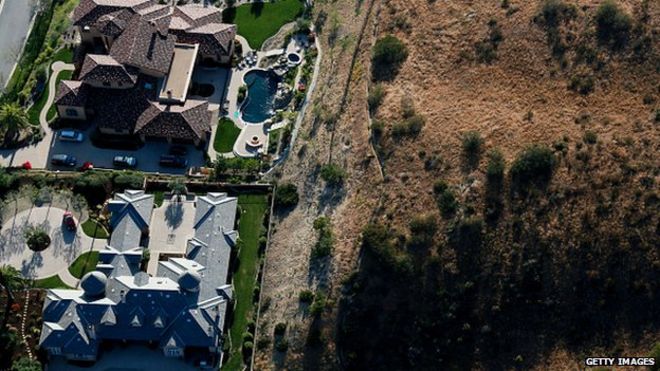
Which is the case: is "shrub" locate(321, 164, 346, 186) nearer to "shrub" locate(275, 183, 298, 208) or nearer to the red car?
"shrub" locate(275, 183, 298, 208)

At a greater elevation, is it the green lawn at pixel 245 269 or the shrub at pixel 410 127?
the shrub at pixel 410 127

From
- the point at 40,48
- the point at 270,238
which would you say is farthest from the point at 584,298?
the point at 40,48

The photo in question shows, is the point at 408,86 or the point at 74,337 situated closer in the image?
the point at 74,337

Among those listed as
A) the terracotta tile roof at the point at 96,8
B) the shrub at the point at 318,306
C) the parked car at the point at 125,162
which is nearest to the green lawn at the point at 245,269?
the shrub at the point at 318,306

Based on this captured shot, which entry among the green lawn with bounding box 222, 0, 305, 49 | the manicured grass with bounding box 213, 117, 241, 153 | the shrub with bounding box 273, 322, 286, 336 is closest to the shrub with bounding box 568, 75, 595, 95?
the green lawn with bounding box 222, 0, 305, 49

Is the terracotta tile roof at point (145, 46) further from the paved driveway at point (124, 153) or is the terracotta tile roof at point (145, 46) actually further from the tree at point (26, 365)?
the tree at point (26, 365)

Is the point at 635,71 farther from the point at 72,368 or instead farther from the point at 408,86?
the point at 72,368

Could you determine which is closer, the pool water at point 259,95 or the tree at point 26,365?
the tree at point 26,365

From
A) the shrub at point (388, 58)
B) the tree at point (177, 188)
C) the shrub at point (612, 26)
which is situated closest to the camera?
the shrub at point (612, 26)
